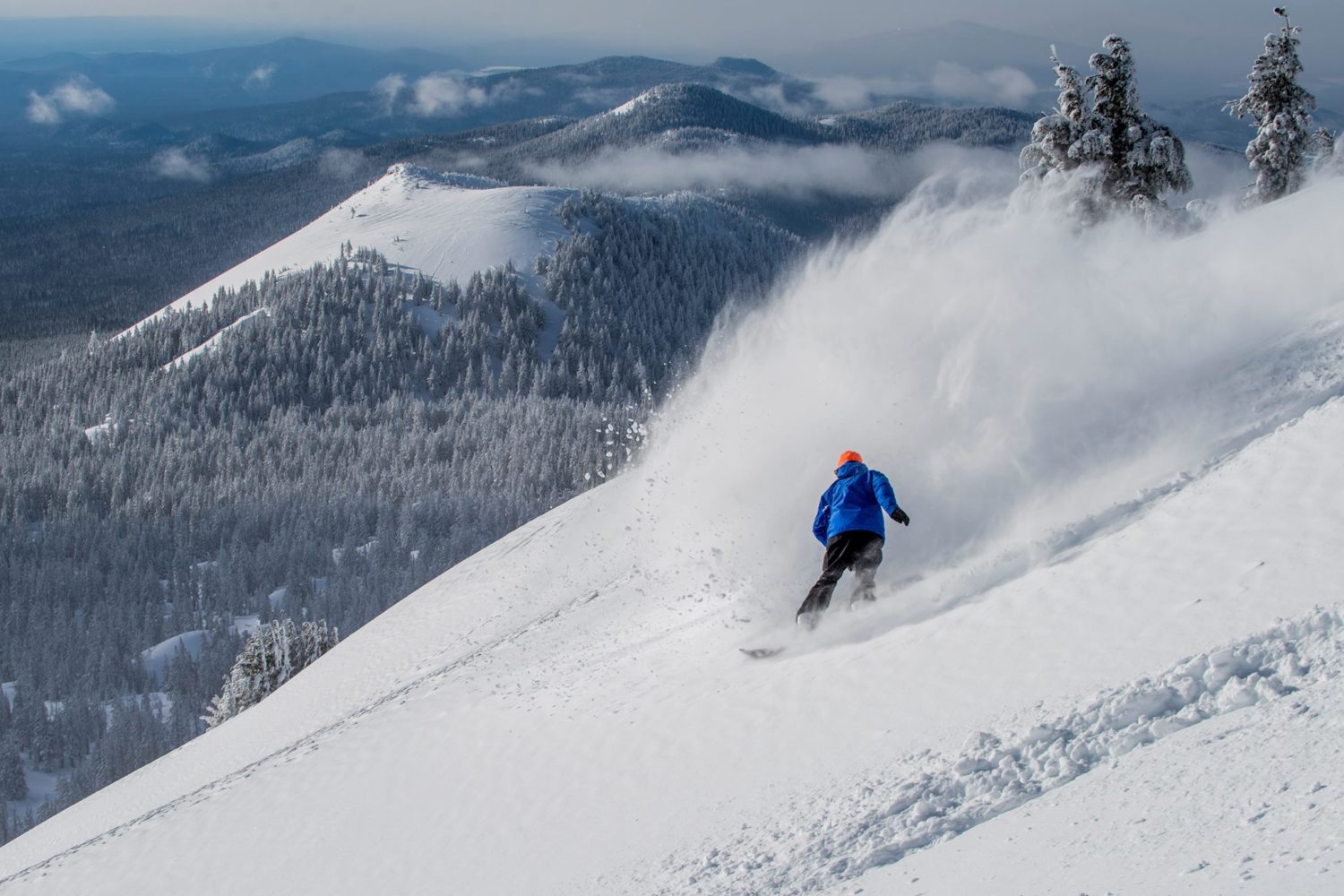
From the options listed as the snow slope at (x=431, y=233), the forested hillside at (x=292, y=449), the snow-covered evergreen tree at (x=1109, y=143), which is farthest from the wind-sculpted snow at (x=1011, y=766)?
the snow slope at (x=431, y=233)

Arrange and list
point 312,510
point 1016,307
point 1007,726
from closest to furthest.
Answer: point 1007,726 → point 1016,307 → point 312,510

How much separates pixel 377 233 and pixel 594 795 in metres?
164

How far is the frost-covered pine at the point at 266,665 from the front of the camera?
41750 millimetres

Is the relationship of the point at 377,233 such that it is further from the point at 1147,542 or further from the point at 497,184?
the point at 1147,542

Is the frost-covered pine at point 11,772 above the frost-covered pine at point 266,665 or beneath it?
beneath

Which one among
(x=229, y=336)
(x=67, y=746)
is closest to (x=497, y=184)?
(x=229, y=336)

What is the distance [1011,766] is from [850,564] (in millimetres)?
4643

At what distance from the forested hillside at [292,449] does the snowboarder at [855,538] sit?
187ft

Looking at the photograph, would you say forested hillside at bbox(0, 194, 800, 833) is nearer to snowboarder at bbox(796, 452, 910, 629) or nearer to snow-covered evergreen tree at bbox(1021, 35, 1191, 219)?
snow-covered evergreen tree at bbox(1021, 35, 1191, 219)

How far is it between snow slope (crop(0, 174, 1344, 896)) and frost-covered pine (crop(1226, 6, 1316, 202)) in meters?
20.4

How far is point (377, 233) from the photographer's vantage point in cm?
16312

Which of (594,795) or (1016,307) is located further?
(1016,307)

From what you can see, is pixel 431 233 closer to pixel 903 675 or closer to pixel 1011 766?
pixel 903 675

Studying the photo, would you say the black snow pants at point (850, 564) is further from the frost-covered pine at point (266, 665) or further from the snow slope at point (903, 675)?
the frost-covered pine at point (266, 665)
